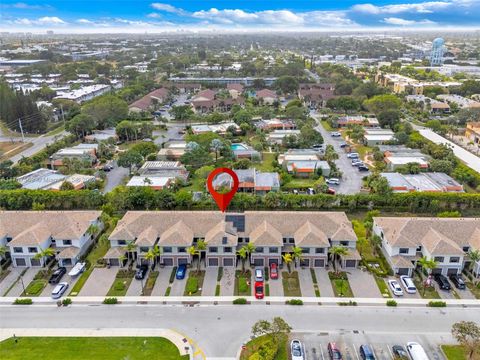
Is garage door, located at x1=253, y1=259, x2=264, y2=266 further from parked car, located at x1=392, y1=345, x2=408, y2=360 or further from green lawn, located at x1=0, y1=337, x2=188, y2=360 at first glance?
parked car, located at x1=392, y1=345, x2=408, y2=360

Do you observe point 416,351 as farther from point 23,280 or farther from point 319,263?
point 23,280

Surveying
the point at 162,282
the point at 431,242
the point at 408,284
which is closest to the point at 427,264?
the point at 408,284

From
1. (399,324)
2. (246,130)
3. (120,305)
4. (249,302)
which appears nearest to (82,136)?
(246,130)

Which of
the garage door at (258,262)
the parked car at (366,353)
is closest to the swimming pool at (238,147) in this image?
the garage door at (258,262)

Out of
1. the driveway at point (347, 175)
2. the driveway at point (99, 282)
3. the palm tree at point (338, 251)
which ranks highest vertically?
the palm tree at point (338, 251)

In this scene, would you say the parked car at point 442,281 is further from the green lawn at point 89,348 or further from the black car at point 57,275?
the black car at point 57,275

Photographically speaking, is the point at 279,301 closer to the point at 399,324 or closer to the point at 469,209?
A: the point at 399,324

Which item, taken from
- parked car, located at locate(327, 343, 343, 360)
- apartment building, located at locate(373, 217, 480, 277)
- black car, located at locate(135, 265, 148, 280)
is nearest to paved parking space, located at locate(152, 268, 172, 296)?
black car, located at locate(135, 265, 148, 280)
